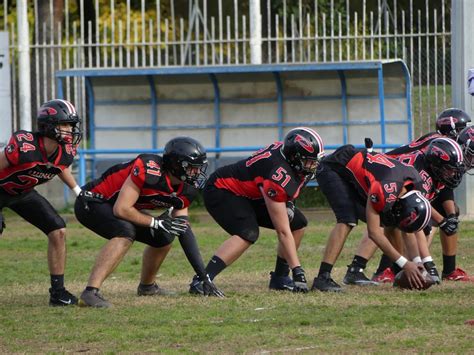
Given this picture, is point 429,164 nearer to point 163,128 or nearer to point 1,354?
point 1,354

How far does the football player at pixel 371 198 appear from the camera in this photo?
990cm

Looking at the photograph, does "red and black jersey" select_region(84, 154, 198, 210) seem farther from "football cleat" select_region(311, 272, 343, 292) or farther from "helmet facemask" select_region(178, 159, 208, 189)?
"football cleat" select_region(311, 272, 343, 292)

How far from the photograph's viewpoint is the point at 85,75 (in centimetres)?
1912

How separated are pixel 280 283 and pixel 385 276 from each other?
3.93 ft

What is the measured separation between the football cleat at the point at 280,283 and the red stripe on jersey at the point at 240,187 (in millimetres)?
779

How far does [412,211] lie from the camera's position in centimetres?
979

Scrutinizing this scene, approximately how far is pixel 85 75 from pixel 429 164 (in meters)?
9.53

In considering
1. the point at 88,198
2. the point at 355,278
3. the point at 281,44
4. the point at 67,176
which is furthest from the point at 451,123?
the point at 281,44

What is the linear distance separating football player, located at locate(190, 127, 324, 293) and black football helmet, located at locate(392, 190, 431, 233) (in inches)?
32.6

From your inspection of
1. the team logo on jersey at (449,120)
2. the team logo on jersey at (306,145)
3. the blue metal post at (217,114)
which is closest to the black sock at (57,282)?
the team logo on jersey at (306,145)

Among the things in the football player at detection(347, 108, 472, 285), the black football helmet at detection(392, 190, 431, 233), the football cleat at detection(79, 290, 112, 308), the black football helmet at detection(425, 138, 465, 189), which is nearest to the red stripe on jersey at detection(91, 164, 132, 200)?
the football cleat at detection(79, 290, 112, 308)

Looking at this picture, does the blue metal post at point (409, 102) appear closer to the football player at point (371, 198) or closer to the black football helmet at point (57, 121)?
the football player at point (371, 198)

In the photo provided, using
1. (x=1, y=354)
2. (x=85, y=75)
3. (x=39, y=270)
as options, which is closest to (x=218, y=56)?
(x=85, y=75)

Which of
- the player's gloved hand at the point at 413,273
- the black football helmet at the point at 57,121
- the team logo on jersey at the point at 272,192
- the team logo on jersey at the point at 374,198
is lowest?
the player's gloved hand at the point at 413,273
